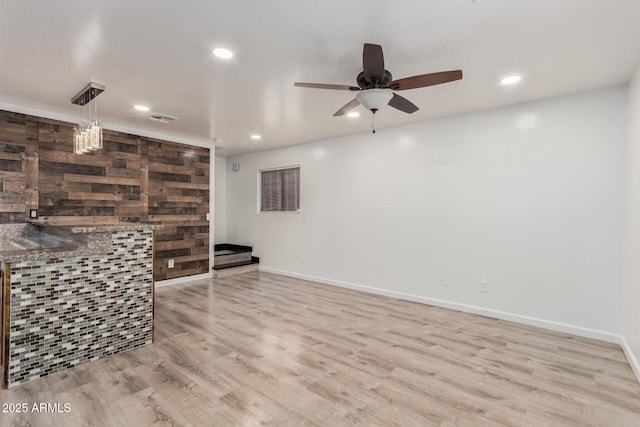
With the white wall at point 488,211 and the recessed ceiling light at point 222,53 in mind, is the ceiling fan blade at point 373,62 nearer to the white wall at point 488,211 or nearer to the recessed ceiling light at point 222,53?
the recessed ceiling light at point 222,53

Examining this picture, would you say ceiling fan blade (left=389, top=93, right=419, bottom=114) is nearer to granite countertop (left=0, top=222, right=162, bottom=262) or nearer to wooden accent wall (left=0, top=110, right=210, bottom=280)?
granite countertop (left=0, top=222, right=162, bottom=262)

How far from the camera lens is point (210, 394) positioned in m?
2.18

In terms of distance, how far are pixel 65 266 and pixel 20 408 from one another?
1.00m

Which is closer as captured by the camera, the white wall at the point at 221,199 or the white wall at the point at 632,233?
the white wall at the point at 632,233

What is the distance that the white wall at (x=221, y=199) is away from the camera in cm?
720

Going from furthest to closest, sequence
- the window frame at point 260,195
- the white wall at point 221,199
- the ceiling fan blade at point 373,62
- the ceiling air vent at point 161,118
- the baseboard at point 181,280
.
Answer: the white wall at point 221,199 → the window frame at point 260,195 → the baseboard at point 181,280 → the ceiling air vent at point 161,118 → the ceiling fan blade at point 373,62

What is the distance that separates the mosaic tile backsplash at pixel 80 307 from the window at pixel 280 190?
10.6 ft

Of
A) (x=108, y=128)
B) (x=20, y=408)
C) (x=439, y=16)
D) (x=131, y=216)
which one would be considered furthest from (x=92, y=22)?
(x=131, y=216)

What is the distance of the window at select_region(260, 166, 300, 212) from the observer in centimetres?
602

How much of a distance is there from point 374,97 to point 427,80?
389mm

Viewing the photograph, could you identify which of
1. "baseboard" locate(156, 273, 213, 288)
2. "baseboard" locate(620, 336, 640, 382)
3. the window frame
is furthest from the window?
"baseboard" locate(620, 336, 640, 382)

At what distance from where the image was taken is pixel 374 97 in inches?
92.6

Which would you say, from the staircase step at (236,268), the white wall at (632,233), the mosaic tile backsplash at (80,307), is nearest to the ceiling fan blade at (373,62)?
the white wall at (632,233)

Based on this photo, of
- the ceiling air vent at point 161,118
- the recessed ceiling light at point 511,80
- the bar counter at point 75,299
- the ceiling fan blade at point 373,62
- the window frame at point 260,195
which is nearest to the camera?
the ceiling fan blade at point 373,62
